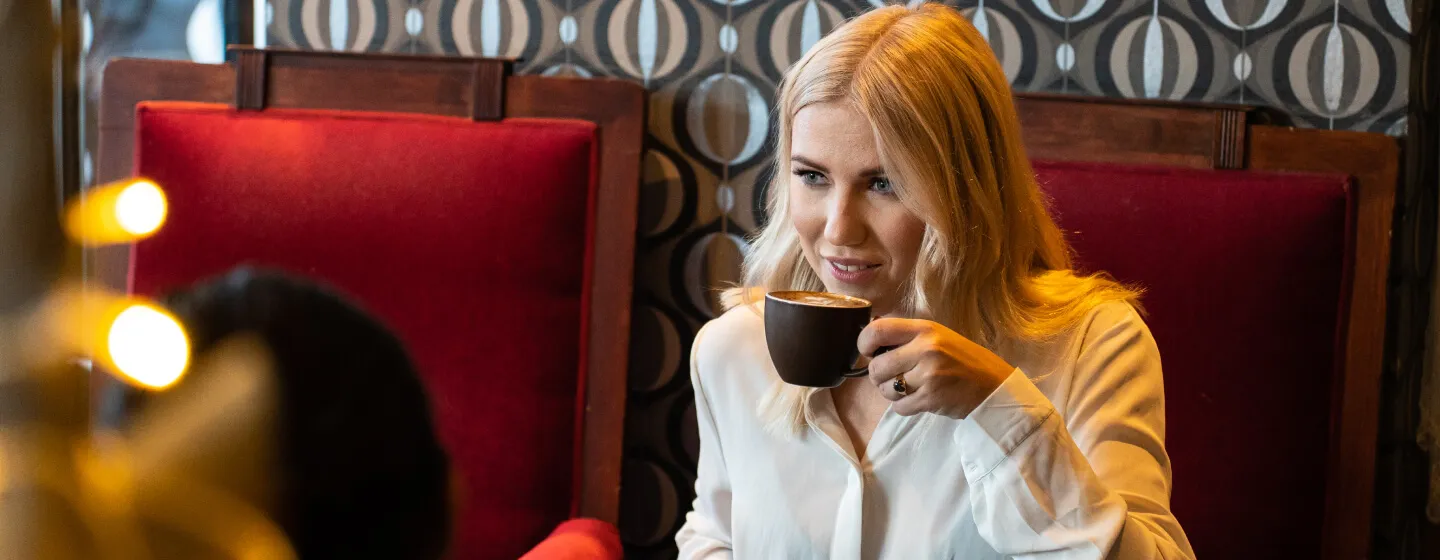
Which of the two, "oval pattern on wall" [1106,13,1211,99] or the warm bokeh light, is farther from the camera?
"oval pattern on wall" [1106,13,1211,99]

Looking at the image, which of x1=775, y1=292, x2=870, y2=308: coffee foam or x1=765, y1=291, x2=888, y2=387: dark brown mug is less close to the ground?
x1=775, y1=292, x2=870, y2=308: coffee foam

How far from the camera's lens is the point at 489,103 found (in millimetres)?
1328

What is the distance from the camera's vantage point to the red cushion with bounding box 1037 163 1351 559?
117cm

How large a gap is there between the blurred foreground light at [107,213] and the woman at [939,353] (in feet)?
1.49

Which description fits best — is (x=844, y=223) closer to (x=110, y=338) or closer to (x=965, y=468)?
(x=965, y=468)

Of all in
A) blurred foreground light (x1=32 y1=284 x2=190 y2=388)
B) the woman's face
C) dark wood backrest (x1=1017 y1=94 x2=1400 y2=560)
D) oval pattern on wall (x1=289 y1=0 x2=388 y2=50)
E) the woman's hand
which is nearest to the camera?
blurred foreground light (x1=32 y1=284 x2=190 y2=388)

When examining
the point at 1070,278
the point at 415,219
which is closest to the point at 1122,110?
the point at 1070,278

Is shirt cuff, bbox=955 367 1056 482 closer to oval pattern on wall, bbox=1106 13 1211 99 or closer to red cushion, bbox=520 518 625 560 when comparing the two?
red cushion, bbox=520 518 625 560

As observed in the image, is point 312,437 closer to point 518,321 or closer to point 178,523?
point 178,523

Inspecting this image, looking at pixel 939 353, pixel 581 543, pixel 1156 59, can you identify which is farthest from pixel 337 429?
pixel 1156 59

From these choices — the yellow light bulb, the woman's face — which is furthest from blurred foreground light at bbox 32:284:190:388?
the woman's face

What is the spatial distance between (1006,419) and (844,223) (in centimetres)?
19

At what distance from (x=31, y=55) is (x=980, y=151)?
2.32ft

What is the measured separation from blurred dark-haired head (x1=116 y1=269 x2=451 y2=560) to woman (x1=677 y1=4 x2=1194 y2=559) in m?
0.43
